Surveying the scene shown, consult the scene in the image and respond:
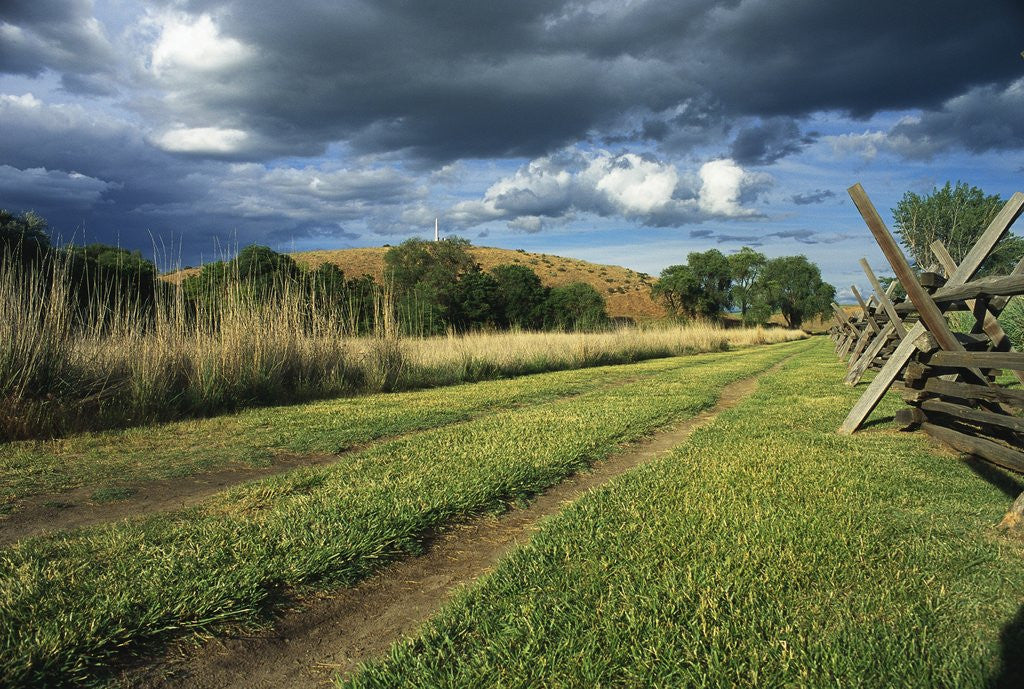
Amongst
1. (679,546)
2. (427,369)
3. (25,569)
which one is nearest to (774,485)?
(679,546)

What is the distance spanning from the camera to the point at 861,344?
50.5 ft

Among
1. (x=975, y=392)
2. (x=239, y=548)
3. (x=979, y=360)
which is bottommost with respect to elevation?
(x=239, y=548)

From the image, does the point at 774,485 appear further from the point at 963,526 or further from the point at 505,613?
the point at 505,613

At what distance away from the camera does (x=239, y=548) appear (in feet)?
10.8

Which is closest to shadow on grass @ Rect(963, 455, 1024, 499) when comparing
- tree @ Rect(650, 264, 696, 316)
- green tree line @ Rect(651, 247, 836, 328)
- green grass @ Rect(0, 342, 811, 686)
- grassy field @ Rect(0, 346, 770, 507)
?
green grass @ Rect(0, 342, 811, 686)

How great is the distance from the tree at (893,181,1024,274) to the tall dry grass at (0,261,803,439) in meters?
21.6

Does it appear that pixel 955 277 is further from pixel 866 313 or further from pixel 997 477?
pixel 866 313

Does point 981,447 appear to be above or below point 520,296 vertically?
below

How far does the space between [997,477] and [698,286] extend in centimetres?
6018

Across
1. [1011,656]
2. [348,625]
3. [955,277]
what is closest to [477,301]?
[955,277]

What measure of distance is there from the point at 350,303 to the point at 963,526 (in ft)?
37.8

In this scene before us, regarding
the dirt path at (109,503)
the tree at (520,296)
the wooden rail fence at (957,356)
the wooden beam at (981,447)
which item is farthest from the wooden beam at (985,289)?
the tree at (520,296)

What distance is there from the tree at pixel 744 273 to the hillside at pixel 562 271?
30.7 ft

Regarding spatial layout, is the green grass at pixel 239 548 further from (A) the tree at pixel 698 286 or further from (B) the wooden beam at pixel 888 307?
(A) the tree at pixel 698 286
